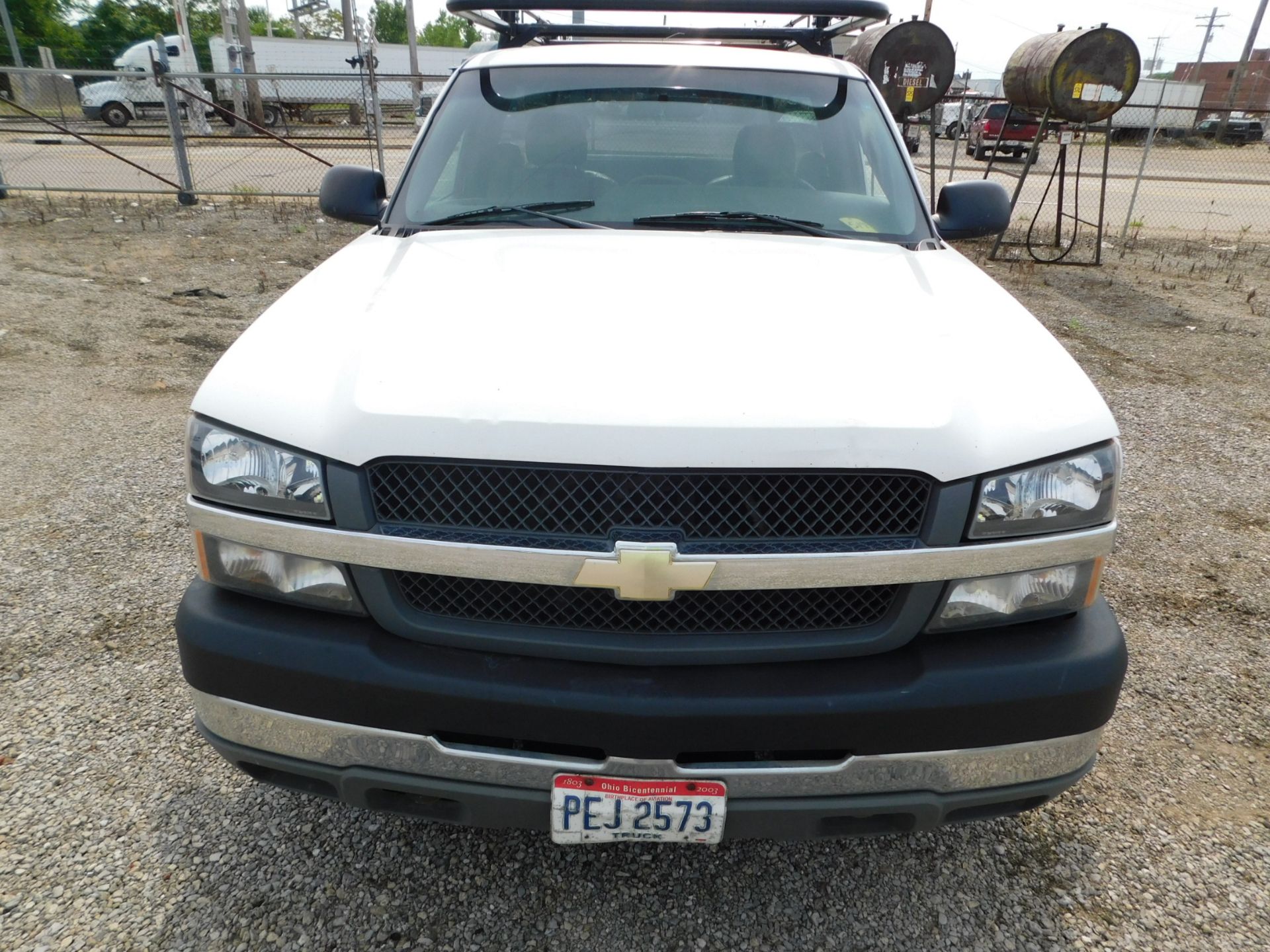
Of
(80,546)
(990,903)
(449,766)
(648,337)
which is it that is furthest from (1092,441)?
(80,546)

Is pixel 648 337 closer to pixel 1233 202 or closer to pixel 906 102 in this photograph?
pixel 906 102

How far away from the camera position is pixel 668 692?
5.43 ft

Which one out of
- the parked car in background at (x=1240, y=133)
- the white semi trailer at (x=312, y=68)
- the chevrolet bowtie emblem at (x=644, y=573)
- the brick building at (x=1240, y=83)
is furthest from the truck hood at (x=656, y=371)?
the brick building at (x=1240, y=83)

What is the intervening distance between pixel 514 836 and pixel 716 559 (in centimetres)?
112

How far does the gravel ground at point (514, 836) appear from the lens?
79.4 inches

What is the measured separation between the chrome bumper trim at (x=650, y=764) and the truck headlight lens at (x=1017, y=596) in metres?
0.25

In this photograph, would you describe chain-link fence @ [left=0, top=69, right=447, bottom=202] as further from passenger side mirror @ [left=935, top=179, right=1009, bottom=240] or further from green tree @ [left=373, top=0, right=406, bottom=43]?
green tree @ [left=373, top=0, right=406, bottom=43]

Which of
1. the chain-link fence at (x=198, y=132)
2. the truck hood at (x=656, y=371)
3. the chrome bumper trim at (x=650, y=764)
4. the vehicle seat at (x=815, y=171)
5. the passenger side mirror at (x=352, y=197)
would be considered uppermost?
the vehicle seat at (x=815, y=171)

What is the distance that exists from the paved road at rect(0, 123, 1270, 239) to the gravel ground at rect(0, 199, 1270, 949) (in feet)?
29.3

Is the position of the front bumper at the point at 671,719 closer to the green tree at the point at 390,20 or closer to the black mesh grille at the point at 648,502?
the black mesh grille at the point at 648,502

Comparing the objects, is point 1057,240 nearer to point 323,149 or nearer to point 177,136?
point 177,136

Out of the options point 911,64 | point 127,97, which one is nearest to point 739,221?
point 911,64

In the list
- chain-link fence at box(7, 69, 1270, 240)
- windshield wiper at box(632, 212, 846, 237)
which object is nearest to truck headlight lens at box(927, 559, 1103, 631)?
windshield wiper at box(632, 212, 846, 237)

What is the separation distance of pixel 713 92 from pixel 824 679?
226cm
